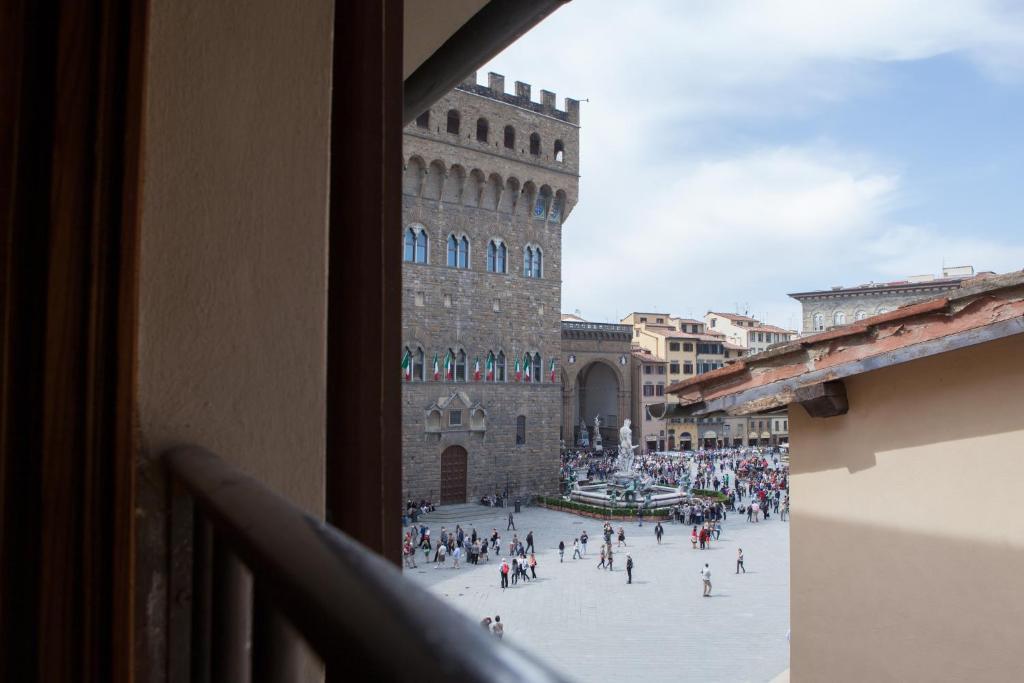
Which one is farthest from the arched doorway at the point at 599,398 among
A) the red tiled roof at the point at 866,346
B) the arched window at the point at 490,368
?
the red tiled roof at the point at 866,346

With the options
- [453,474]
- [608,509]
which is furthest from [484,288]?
[608,509]

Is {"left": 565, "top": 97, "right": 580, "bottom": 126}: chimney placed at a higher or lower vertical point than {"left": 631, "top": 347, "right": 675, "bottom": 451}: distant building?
higher

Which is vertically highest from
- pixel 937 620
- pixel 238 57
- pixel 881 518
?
pixel 238 57

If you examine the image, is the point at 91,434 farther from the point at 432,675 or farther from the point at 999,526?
the point at 999,526

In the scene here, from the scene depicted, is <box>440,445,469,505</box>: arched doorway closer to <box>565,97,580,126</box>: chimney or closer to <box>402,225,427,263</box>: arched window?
<box>402,225,427,263</box>: arched window

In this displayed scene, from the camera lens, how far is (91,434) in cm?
75

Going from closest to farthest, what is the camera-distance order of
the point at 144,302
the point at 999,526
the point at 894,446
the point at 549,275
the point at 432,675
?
the point at 432,675, the point at 144,302, the point at 999,526, the point at 894,446, the point at 549,275

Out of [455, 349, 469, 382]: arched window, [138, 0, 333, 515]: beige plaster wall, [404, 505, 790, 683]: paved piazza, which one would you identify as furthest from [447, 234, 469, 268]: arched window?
[138, 0, 333, 515]: beige plaster wall

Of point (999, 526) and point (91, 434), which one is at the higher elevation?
point (91, 434)

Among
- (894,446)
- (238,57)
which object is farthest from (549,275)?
(238,57)

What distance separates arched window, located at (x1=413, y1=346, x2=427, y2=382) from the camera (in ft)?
73.4

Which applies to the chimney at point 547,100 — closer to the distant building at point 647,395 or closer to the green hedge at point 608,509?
the green hedge at point 608,509

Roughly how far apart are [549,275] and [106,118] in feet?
81.9

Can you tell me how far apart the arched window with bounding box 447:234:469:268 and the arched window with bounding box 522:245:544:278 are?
2.21m
